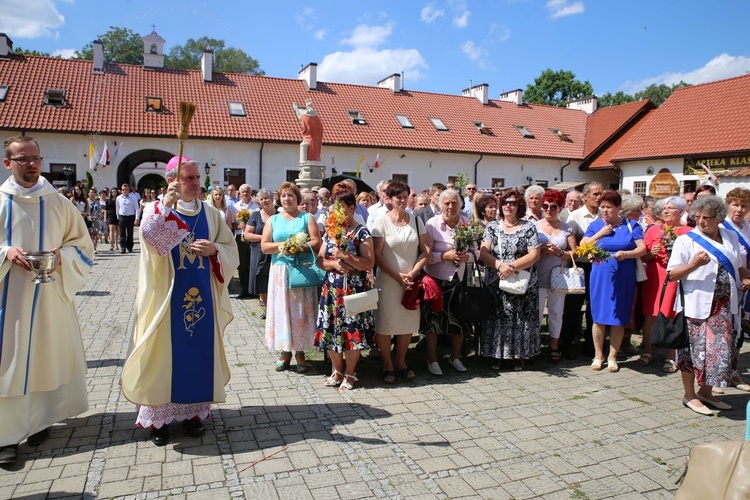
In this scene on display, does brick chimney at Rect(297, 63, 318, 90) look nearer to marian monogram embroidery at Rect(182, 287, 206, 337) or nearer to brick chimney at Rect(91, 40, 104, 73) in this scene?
brick chimney at Rect(91, 40, 104, 73)

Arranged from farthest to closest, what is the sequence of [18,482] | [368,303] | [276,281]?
[276,281] → [368,303] → [18,482]

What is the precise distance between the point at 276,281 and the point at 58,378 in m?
2.21

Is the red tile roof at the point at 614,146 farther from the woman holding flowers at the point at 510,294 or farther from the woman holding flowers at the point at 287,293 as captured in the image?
the woman holding flowers at the point at 287,293

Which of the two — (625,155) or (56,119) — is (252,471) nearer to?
(56,119)

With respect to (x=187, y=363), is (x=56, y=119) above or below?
above

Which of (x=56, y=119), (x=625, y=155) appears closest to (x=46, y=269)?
(x=56, y=119)

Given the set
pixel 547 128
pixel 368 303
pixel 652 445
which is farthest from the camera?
pixel 547 128

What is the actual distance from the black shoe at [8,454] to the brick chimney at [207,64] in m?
26.9

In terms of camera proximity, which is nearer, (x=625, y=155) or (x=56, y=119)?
(x=56, y=119)

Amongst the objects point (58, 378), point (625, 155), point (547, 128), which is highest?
point (547, 128)

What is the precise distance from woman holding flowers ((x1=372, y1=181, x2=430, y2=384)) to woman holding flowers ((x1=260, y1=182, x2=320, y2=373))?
27.9 inches

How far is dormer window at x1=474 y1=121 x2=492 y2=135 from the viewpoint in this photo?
3197cm

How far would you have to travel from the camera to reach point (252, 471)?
3.62 metres

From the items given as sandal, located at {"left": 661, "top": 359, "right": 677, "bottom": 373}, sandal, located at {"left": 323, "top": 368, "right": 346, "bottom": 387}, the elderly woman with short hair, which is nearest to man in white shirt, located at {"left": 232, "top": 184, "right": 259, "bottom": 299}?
sandal, located at {"left": 323, "top": 368, "right": 346, "bottom": 387}
